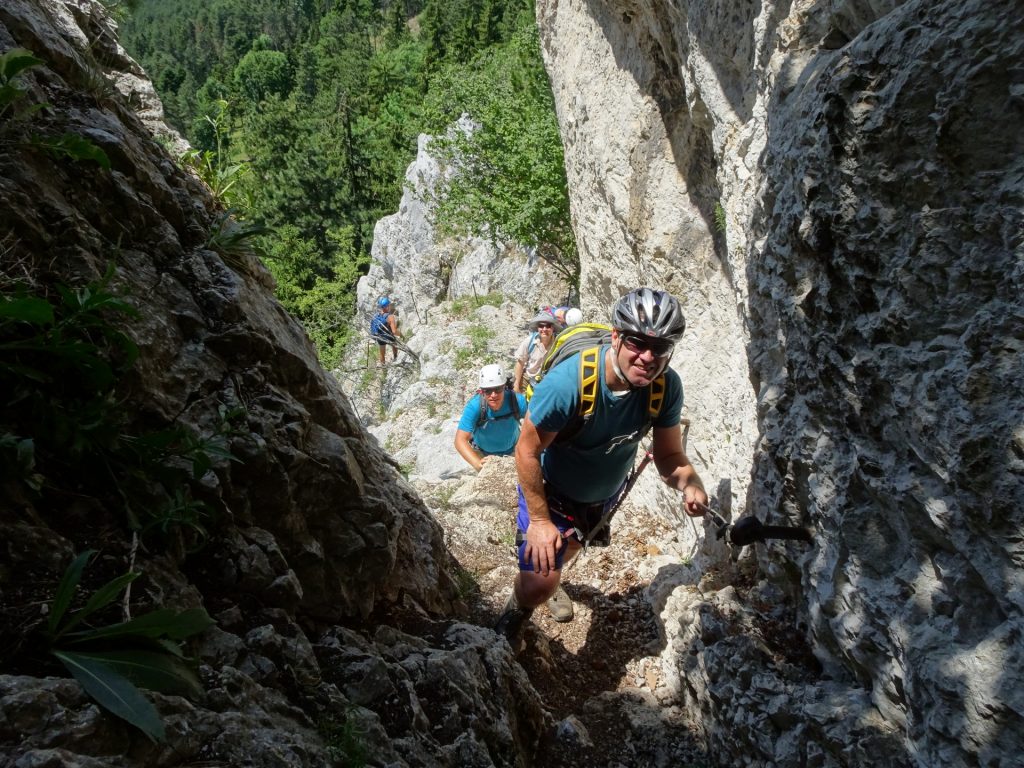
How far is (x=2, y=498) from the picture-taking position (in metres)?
2.01

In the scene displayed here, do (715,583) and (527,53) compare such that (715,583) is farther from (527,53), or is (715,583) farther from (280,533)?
(527,53)

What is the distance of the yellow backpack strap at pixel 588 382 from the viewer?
372 centimetres

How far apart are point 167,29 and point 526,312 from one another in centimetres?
14176

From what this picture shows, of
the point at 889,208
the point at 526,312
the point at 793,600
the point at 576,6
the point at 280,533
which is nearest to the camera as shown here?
the point at 889,208

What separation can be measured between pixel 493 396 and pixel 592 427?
3.58 meters

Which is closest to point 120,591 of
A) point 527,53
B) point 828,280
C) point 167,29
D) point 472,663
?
point 472,663

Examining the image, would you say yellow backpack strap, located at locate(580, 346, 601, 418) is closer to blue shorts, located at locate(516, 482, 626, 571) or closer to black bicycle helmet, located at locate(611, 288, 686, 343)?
black bicycle helmet, located at locate(611, 288, 686, 343)

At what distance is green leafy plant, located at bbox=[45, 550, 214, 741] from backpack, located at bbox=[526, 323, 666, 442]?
2.30 meters

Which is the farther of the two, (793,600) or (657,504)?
(657,504)

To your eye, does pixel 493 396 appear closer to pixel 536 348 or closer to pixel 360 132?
pixel 536 348

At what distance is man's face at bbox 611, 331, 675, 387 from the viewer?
3.55 metres

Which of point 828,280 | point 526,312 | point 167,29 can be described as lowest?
point 526,312

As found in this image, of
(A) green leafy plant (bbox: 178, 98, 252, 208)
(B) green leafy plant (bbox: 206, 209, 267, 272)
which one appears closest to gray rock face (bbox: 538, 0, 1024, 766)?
(B) green leafy plant (bbox: 206, 209, 267, 272)

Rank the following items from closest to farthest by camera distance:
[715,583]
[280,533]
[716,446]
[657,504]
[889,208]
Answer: [889,208]
[280,533]
[715,583]
[716,446]
[657,504]
